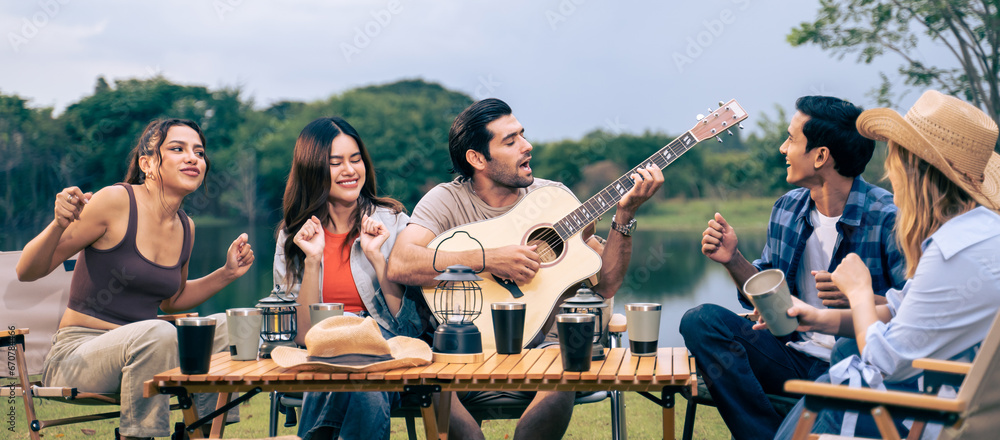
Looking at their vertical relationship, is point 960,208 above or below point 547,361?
above

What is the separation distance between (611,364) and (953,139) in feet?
3.76

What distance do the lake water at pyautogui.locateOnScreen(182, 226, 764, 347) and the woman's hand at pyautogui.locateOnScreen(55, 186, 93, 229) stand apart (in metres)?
16.3

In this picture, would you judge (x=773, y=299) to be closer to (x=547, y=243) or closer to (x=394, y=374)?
(x=394, y=374)

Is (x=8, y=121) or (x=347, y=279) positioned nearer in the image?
(x=347, y=279)

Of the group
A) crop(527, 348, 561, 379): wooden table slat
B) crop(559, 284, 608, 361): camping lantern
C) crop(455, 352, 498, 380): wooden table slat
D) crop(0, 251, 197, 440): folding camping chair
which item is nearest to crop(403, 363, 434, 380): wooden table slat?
crop(455, 352, 498, 380): wooden table slat

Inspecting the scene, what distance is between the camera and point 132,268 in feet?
11.2

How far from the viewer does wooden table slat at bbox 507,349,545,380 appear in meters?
2.33

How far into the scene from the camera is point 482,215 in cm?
363

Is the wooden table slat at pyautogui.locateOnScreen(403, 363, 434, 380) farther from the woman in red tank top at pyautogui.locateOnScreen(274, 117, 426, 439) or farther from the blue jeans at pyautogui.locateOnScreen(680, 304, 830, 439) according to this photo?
the blue jeans at pyautogui.locateOnScreen(680, 304, 830, 439)

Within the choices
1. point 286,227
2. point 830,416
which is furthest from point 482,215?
point 830,416

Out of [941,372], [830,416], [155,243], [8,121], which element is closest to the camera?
[941,372]

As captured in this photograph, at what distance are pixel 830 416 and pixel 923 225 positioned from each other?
0.66 metres

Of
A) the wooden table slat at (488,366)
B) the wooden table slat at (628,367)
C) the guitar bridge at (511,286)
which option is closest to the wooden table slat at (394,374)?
the wooden table slat at (488,366)

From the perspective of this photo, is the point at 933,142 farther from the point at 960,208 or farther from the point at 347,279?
the point at 347,279
